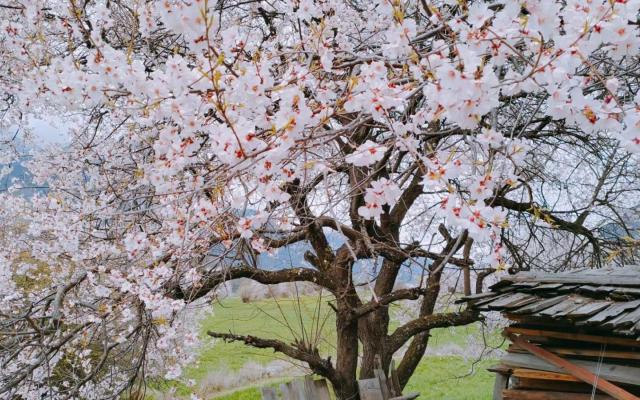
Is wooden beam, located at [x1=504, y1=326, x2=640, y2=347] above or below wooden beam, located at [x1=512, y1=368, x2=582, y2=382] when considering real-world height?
above

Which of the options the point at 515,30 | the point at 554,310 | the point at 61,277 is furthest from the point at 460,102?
the point at 61,277

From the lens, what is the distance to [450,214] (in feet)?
7.03

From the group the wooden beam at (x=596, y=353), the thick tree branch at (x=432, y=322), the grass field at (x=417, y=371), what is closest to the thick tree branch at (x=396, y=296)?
the thick tree branch at (x=432, y=322)

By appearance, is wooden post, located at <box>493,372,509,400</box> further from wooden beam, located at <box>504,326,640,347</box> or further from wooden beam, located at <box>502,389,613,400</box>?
wooden beam, located at <box>504,326,640,347</box>

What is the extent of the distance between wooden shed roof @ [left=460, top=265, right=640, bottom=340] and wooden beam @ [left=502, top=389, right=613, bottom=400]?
1.62ft

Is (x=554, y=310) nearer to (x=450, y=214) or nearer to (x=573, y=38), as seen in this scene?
(x=450, y=214)

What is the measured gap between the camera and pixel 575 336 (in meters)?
3.79

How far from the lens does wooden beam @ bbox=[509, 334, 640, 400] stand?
354 cm

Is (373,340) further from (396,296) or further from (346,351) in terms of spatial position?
(396,296)

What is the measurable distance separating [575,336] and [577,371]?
0.72 feet

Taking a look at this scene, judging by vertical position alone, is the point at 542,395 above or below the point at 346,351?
below

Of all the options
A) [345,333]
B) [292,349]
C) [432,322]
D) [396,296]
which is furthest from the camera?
[345,333]

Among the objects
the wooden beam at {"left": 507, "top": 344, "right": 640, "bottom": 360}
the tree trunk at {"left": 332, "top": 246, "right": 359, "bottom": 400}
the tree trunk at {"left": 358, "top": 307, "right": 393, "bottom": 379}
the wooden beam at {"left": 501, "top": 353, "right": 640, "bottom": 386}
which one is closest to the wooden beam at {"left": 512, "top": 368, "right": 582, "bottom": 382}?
the wooden beam at {"left": 501, "top": 353, "right": 640, "bottom": 386}

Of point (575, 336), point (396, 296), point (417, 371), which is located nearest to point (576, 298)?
point (575, 336)
